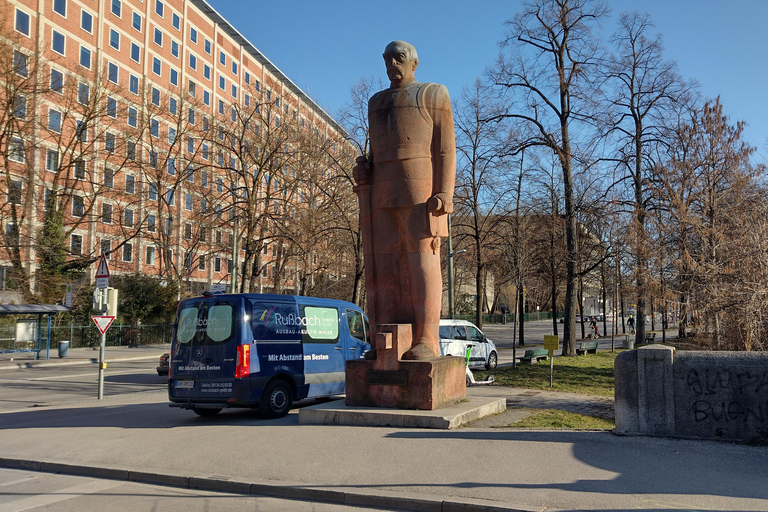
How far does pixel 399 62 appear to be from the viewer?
34.0 ft

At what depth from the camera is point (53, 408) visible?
14.0 m

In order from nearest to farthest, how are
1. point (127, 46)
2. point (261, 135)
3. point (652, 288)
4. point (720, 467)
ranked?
point (720, 467), point (652, 288), point (261, 135), point (127, 46)

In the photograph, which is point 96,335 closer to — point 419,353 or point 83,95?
point 83,95

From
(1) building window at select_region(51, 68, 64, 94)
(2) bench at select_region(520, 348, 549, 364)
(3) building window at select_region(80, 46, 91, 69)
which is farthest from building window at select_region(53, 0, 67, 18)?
(2) bench at select_region(520, 348, 549, 364)

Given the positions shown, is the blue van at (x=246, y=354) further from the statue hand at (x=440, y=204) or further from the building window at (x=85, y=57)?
the building window at (x=85, y=57)

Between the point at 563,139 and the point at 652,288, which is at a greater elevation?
the point at 563,139

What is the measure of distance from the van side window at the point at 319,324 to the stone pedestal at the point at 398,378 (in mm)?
2236

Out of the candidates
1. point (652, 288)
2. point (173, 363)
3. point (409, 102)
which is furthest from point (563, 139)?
point (173, 363)

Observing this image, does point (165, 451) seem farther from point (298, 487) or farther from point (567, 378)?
point (567, 378)

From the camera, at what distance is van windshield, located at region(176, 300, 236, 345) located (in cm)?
1077

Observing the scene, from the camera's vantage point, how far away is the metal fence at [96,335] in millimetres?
28837

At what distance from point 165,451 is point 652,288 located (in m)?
12.7

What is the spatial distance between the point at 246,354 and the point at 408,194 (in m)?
3.86

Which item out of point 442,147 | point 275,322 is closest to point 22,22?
point 275,322
